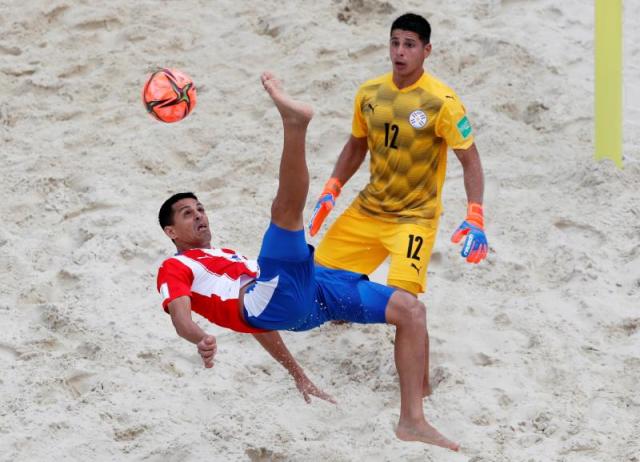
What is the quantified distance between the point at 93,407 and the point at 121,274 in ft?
3.68

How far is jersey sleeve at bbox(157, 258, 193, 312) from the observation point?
16.7 feet

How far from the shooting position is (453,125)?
5543 millimetres

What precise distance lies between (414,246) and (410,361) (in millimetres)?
576

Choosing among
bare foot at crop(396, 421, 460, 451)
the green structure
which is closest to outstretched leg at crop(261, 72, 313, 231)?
bare foot at crop(396, 421, 460, 451)

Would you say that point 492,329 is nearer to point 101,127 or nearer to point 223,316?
point 223,316

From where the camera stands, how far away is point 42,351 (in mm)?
5863

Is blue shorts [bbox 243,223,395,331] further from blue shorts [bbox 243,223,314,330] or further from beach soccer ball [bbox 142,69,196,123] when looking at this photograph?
beach soccer ball [bbox 142,69,196,123]

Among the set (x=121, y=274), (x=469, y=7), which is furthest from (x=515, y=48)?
(x=121, y=274)

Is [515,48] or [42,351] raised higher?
[515,48]

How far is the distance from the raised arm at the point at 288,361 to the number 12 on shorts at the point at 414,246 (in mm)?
738

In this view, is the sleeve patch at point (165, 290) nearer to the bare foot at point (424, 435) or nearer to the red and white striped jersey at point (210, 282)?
the red and white striped jersey at point (210, 282)

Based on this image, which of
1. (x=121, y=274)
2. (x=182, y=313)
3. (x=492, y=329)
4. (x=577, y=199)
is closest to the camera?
(x=182, y=313)

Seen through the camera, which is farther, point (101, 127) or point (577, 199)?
point (101, 127)

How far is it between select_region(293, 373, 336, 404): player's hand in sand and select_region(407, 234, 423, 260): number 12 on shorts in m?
0.78
